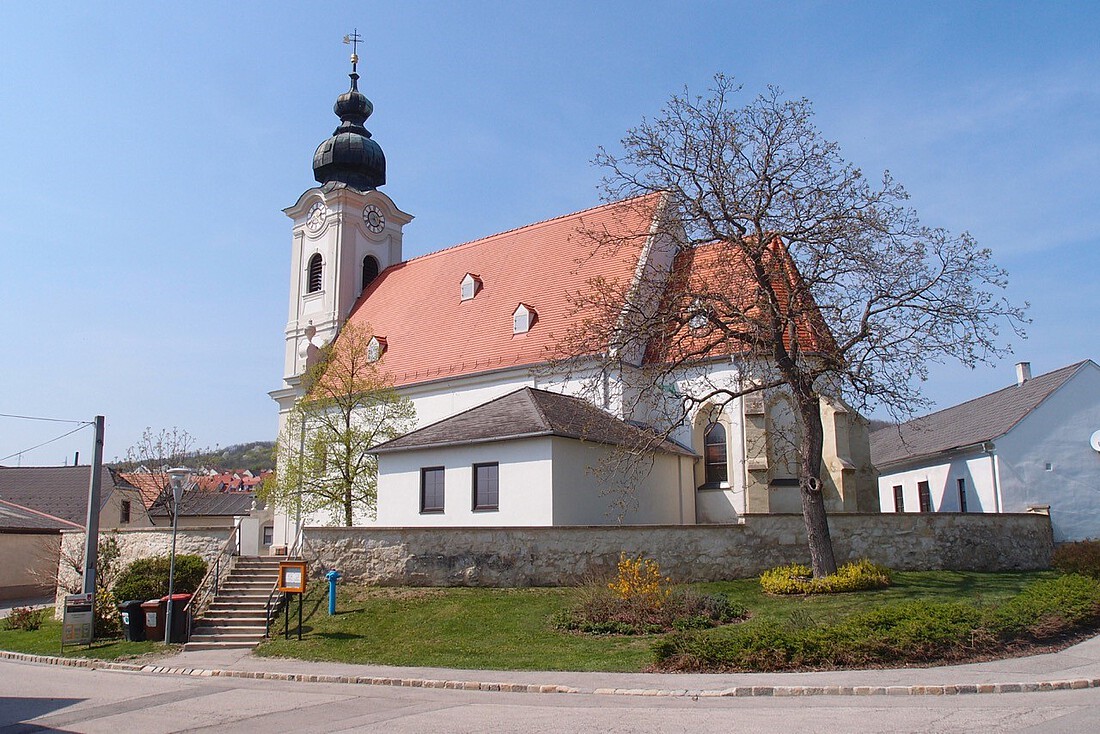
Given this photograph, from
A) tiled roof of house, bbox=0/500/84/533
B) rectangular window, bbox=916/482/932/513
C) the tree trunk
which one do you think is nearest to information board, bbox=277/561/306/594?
the tree trunk

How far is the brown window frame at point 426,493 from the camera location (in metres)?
23.6

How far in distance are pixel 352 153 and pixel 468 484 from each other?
2221cm

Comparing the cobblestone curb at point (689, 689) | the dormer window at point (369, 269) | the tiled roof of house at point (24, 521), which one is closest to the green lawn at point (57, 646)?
the cobblestone curb at point (689, 689)

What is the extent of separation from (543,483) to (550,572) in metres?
2.66

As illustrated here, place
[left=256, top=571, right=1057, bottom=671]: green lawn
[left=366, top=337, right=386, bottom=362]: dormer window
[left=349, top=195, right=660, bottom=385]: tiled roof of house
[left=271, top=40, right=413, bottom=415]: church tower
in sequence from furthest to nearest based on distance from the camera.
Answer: [left=271, top=40, right=413, bottom=415]: church tower < [left=366, top=337, right=386, bottom=362]: dormer window < [left=349, top=195, right=660, bottom=385]: tiled roof of house < [left=256, top=571, right=1057, bottom=671]: green lawn

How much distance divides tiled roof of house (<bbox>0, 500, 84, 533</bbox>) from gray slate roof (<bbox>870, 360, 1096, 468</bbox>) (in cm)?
3388

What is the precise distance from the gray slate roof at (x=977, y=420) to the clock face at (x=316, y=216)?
84.5ft

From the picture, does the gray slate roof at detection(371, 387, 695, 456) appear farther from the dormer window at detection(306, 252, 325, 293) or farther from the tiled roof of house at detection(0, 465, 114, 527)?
the tiled roof of house at detection(0, 465, 114, 527)

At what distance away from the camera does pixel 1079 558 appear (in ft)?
71.5

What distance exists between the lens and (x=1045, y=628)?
13.7 m

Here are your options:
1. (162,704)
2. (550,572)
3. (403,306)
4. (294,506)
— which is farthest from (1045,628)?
(403,306)

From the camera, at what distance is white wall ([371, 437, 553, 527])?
22016 millimetres

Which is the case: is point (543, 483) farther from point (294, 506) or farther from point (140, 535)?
point (140, 535)

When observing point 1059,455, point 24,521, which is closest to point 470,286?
point 1059,455
